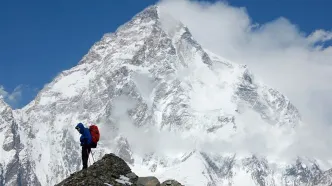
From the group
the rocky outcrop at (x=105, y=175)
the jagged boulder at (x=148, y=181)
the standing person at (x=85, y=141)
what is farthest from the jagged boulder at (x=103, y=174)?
the jagged boulder at (x=148, y=181)

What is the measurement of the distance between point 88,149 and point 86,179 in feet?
12.6

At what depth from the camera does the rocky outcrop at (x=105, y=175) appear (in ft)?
128

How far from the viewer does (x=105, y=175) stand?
40.2 m

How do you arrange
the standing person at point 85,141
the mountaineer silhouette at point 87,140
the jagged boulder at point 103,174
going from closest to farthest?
the jagged boulder at point 103,174, the standing person at point 85,141, the mountaineer silhouette at point 87,140

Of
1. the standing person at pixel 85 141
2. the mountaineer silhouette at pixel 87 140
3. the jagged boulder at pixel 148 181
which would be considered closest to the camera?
the standing person at pixel 85 141

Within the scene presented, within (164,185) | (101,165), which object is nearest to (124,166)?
(101,165)

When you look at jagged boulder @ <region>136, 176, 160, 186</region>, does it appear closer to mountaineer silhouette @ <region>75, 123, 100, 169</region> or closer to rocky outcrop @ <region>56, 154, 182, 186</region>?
rocky outcrop @ <region>56, 154, 182, 186</region>

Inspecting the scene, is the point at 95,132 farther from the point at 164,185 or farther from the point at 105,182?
the point at 164,185

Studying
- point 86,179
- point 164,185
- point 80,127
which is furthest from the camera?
point 164,185

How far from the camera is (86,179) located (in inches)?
1531

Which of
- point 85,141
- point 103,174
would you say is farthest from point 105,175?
point 85,141

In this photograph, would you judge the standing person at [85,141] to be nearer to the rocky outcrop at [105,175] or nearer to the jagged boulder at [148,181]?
the rocky outcrop at [105,175]

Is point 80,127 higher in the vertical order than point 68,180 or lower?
higher

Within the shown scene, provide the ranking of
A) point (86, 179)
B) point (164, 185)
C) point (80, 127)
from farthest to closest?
point (164, 185) < point (80, 127) < point (86, 179)
